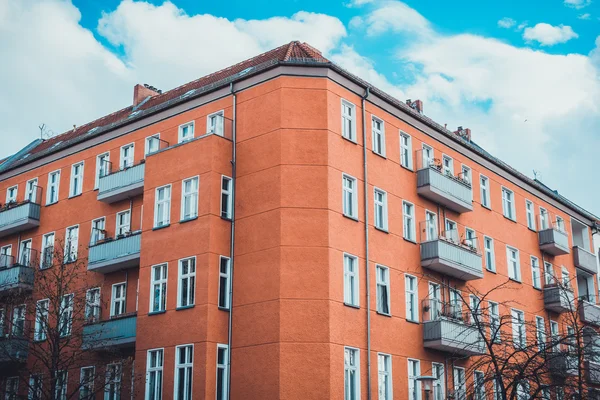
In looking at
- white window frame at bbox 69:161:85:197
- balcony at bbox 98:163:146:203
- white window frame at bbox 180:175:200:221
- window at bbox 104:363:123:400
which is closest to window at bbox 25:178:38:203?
white window frame at bbox 69:161:85:197

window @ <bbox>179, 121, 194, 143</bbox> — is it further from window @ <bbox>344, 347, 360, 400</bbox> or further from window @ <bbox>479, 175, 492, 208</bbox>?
window @ <bbox>479, 175, 492, 208</bbox>

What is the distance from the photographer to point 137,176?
34469 millimetres

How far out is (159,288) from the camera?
31.4 metres

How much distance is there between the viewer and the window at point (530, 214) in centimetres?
4341

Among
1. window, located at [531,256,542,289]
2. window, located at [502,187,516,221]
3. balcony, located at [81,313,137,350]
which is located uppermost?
window, located at [502,187,516,221]

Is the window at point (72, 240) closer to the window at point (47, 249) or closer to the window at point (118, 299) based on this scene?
the window at point (47, 249)

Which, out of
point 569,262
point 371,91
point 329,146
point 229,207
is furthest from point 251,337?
point 569,262

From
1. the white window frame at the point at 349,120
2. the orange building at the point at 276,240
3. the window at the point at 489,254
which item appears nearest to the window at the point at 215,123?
the orange building at the point at 276,240

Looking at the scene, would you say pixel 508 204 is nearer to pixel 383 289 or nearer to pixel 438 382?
pixel 438 382

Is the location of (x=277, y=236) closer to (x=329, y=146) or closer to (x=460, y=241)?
(x=329, y=146)

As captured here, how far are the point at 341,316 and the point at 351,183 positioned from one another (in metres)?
5.21

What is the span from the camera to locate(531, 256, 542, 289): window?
4213 cm

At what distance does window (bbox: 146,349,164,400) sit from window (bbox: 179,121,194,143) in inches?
344

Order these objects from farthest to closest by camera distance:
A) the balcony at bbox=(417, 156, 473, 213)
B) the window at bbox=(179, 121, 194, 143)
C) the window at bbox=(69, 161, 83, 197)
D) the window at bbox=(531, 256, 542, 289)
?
the window at bbox=(531, 256, 542, 289) → the window at bbox=(69, 161, 83, 197) → the balcony at bbox=(417, 156, 473, 213) → the window at bbox=(179, 121, 194, 143)
